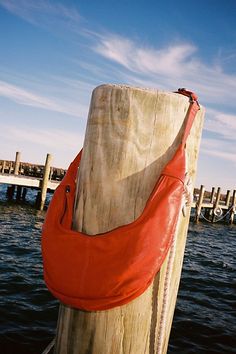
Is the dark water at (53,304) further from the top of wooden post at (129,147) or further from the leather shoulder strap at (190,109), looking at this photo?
the leather shoulder strap at (190,109)

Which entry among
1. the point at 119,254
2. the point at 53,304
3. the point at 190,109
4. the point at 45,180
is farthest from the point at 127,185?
the point at 45,180

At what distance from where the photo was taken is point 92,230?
4.89ft

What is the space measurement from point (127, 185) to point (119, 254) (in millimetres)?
339

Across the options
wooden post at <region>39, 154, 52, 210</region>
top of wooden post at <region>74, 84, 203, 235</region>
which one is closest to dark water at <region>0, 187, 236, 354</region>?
top of wooden post at <region>74, 84, 203, 235</region>

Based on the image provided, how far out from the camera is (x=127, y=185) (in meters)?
1.46

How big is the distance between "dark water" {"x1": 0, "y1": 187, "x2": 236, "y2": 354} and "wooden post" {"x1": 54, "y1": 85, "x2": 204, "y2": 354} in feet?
11.0

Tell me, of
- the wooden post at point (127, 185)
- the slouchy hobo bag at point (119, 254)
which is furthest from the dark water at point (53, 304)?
the slouchy hobo bag at point (119, 254)

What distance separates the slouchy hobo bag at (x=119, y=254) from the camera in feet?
4.28

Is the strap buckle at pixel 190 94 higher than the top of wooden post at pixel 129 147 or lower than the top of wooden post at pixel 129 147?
higher

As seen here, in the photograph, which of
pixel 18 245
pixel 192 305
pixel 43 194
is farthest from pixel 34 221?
pixel 192 305

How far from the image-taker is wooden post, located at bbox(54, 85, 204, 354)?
4.68ft

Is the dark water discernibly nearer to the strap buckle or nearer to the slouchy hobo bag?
the slouchy hobo bag

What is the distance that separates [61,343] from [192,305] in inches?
230

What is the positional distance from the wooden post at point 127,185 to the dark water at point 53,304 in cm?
336
